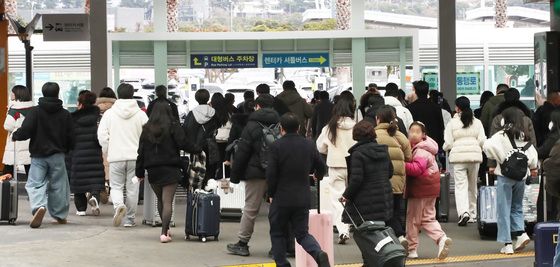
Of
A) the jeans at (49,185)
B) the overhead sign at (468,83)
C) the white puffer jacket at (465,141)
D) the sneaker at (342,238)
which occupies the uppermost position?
the overhead sign at (468,83)

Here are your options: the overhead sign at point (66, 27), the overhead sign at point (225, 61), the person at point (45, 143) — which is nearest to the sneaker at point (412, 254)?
the person at point (45, 143)

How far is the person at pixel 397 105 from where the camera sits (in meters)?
15.5

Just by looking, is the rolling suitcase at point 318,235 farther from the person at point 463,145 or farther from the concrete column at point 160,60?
the concrete column at point 160,60

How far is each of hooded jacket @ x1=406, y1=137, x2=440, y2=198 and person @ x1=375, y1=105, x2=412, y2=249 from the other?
11 cm

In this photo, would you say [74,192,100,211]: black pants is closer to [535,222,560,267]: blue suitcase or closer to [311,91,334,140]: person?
[311,91,334,140]: person

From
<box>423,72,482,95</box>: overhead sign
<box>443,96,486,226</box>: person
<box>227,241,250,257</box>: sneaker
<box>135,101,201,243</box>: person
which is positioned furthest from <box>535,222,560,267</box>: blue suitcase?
A: <box>423,72,482,95</box>: overhead sign

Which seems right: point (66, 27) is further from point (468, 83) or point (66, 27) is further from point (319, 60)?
point (468, 83)

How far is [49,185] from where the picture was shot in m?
14.8

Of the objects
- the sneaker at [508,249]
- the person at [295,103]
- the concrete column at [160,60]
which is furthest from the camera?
the concrete column at [160,60]

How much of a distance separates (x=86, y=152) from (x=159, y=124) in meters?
2.71

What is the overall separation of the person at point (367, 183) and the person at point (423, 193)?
4.14 feet

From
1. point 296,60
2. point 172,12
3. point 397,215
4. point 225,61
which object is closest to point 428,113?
point 397,215

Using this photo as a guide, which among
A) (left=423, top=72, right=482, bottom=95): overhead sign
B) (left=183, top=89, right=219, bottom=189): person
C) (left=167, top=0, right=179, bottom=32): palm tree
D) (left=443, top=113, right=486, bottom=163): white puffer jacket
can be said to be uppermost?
(left=167, top=0, right=179, bottom=32): palm tree

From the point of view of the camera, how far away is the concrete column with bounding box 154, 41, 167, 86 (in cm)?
2886
